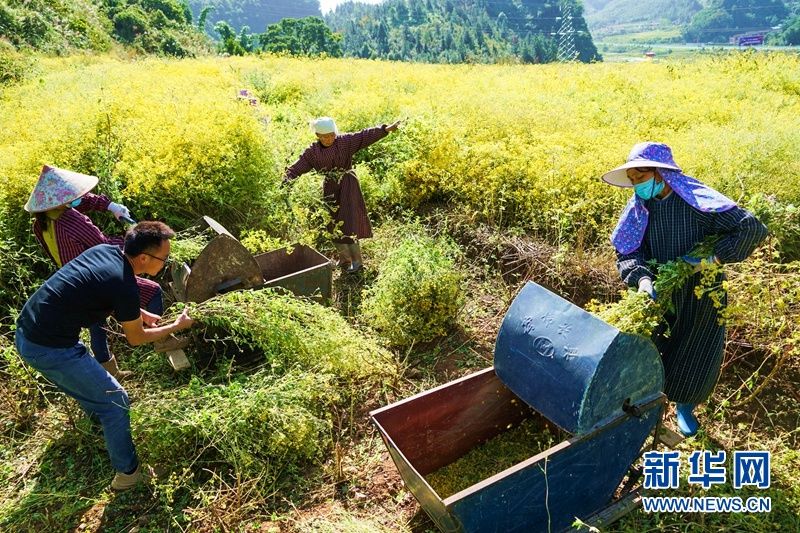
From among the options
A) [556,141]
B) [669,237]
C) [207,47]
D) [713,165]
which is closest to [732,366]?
[669,237]

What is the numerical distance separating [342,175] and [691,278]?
334cm

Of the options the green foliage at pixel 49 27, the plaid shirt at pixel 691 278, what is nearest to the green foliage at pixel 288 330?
the plaid shirt at pixel 691 278

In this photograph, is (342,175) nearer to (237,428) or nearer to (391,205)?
(391,205)

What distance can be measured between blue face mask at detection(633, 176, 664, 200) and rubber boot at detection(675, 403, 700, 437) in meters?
1.43

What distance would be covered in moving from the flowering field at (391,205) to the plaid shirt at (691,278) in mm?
247

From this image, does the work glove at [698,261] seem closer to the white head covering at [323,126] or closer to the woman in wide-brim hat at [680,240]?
the woman in wide-brim hat at [680,240]

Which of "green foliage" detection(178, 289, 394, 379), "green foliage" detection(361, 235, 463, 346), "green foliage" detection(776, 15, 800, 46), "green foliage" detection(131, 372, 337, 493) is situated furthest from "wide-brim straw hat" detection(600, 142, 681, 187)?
"green foliage" detection(776, 15, 800, 46)

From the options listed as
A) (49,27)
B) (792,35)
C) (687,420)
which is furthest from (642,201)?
(792,35)

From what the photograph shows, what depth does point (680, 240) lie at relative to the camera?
289cm

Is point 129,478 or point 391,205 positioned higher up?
point 391,205

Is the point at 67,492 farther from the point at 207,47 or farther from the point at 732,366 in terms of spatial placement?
Result: the point at 207,47

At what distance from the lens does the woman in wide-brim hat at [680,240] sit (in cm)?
271

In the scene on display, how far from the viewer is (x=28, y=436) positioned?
3641 millimetres

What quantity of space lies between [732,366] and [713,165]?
217 centimetres
